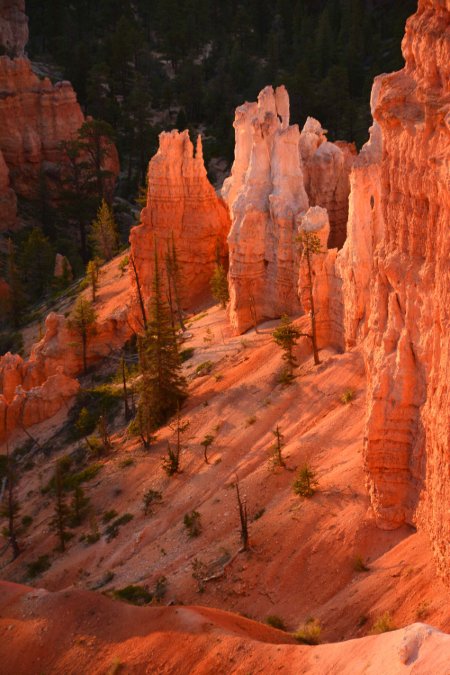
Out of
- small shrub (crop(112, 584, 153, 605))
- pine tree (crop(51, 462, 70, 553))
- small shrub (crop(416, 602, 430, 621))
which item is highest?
small shrub (crop(416, 602, 430, 621))

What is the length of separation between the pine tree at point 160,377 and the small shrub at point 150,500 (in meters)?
4.44

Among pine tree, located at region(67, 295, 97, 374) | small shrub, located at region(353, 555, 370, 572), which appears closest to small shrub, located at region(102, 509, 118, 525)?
small shrub, located at region(353, 555, 370, 572)

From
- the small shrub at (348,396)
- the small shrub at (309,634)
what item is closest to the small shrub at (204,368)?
the small shrub at (348,396)

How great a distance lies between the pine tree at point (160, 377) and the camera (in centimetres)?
3105

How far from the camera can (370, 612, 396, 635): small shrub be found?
15383 mm

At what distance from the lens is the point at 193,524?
76.6 feet

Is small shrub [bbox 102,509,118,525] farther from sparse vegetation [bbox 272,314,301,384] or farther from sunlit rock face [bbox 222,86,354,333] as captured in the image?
sunlit rock face [bbox 222,86,354,333]

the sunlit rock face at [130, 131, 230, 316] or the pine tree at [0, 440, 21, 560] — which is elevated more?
the sunlit rock face at [130, 131, 230, 316]

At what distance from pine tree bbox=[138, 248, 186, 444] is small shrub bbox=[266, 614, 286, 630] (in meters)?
13.4

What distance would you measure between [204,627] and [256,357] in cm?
1468

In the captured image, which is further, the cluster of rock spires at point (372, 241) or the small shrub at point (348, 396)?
the small shrub at point (348, 396)

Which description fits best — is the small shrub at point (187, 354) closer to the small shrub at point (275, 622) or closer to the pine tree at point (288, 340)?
the pine tree at point (288, 340)

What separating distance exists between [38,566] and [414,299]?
15748mm

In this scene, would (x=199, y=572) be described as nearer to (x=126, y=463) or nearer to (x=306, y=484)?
(x=306, y=484)
